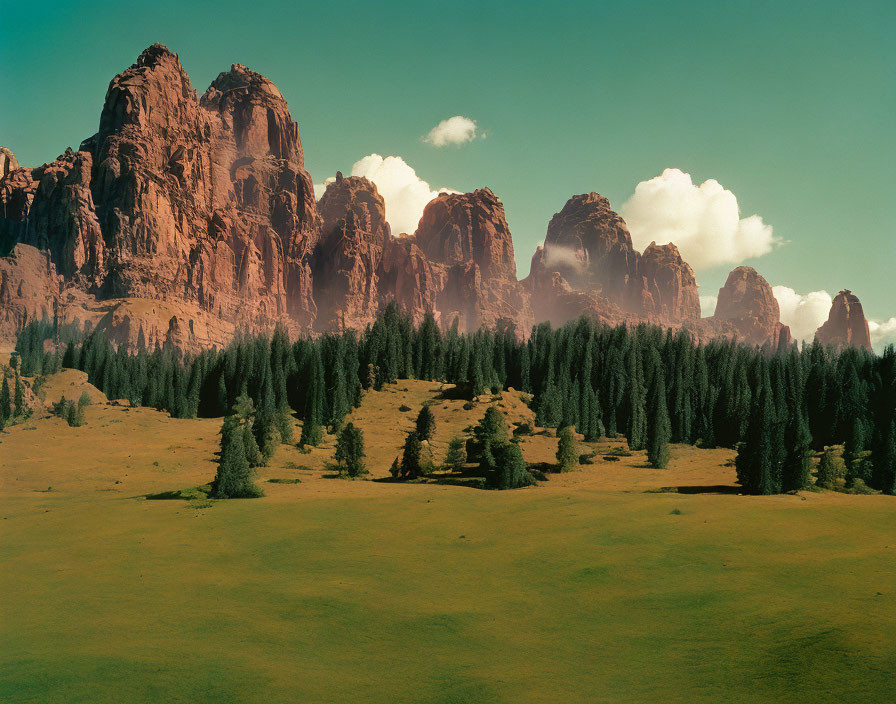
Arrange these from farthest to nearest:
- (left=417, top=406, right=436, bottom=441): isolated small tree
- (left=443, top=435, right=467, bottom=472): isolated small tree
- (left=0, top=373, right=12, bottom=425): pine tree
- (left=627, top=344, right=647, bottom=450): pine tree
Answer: (left=627, top=344, right=647, bottom=450): pine tree
(left=0, top=373, right=12, bottom=425): pine tree
(left=417, top=406, right=436, bottom=441): isolated small tree
(left=443, top=435, right=467, bottom=472): isolated small tree

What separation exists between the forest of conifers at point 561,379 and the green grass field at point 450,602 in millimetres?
52061

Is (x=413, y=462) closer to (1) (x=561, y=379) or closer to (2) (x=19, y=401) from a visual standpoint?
(1) (x=561, y=379)

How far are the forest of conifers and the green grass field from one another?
52061 millimetres

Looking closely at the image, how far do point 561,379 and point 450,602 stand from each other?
11819 centimetres

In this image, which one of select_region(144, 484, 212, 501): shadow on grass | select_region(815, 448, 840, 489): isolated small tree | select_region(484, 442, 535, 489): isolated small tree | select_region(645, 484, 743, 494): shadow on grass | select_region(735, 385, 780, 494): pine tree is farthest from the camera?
select_region(815, 448, 840, 489): isolated small tree

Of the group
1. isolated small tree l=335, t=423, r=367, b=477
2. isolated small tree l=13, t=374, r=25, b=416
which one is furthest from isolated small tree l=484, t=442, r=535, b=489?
isolated small tree l=13, t=374, r=25, b=416

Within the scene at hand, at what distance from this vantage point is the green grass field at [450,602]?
15.5 meters

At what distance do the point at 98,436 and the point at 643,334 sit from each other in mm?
141478

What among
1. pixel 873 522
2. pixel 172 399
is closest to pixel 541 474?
pixel 873 522

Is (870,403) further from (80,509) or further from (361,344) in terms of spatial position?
(80,509)

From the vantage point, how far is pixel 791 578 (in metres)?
23.6

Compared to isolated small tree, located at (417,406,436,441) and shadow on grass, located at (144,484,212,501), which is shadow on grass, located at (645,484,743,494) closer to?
isolated small tree, located at (417,406,436,441)

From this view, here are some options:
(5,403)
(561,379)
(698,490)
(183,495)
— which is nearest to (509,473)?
(698,490)

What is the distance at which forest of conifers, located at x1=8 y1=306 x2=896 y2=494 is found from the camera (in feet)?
383
